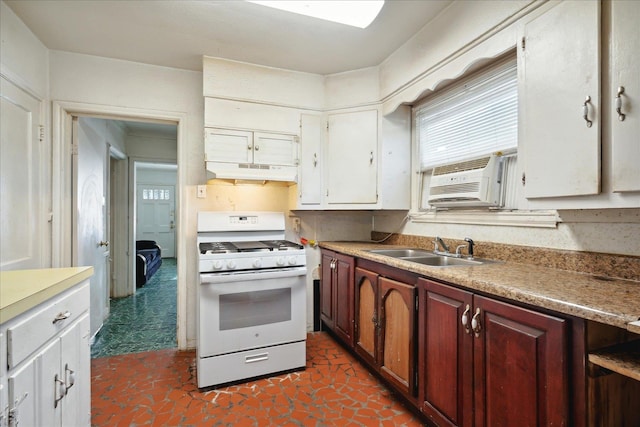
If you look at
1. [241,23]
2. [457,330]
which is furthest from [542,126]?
[241,23]

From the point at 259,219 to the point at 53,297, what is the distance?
5.52 ft

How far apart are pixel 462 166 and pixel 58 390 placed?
8.04ft

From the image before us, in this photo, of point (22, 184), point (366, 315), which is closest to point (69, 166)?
point (22, 184)

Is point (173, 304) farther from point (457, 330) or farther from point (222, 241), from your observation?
point (457, 330)

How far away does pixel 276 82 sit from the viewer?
2.63 m

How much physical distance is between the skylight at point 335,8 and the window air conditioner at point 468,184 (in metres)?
1.12

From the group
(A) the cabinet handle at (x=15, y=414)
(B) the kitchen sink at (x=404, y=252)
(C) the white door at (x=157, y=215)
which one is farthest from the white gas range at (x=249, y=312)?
(C) the white door at (x=157, y=215)

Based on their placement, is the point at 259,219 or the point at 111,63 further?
the point at 259,219

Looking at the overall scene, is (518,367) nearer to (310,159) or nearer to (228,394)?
(228,394)

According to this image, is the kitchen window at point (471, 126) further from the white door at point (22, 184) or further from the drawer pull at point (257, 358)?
the white door at point (22, 184)

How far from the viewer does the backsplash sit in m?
1.29

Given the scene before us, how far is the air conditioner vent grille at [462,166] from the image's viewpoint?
6.44 feet

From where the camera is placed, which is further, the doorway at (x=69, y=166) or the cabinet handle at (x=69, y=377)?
the doorway at (x=69, y=166)

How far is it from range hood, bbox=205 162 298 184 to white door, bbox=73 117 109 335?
1175 millimetres
